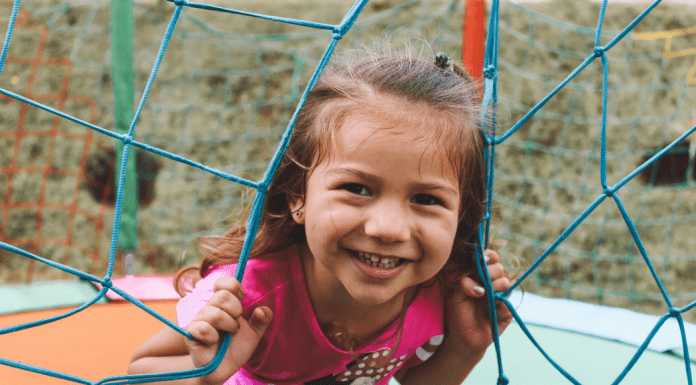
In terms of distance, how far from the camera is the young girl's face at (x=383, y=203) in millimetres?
635

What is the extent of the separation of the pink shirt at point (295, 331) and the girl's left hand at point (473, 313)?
3 centimetres

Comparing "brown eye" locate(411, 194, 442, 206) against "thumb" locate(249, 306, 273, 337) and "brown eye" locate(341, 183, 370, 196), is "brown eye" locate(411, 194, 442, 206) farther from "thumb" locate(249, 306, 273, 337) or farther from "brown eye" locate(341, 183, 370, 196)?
"thumb" locate(249, 306, 273, 337)

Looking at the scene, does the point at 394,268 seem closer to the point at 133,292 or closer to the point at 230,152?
the point at 133,292

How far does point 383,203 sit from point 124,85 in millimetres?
1141

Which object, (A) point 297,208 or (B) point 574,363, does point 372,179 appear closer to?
(A) point 297,208

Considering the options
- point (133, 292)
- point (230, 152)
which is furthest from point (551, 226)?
point (133, 292)

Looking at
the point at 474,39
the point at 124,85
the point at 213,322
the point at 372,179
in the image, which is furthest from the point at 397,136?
the point at 124,85

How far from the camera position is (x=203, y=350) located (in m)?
0.64

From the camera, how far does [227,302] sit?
0.65 m

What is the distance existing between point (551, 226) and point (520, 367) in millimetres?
1874

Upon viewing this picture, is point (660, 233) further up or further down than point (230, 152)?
further down

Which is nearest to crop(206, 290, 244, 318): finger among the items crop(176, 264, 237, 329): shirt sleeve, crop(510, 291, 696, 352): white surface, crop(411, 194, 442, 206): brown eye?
crop(176, 264, 237, 329): shirt sleeve

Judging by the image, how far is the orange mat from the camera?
99cm

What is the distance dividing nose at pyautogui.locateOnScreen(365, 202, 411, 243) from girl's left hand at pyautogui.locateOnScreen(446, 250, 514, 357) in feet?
0.80
